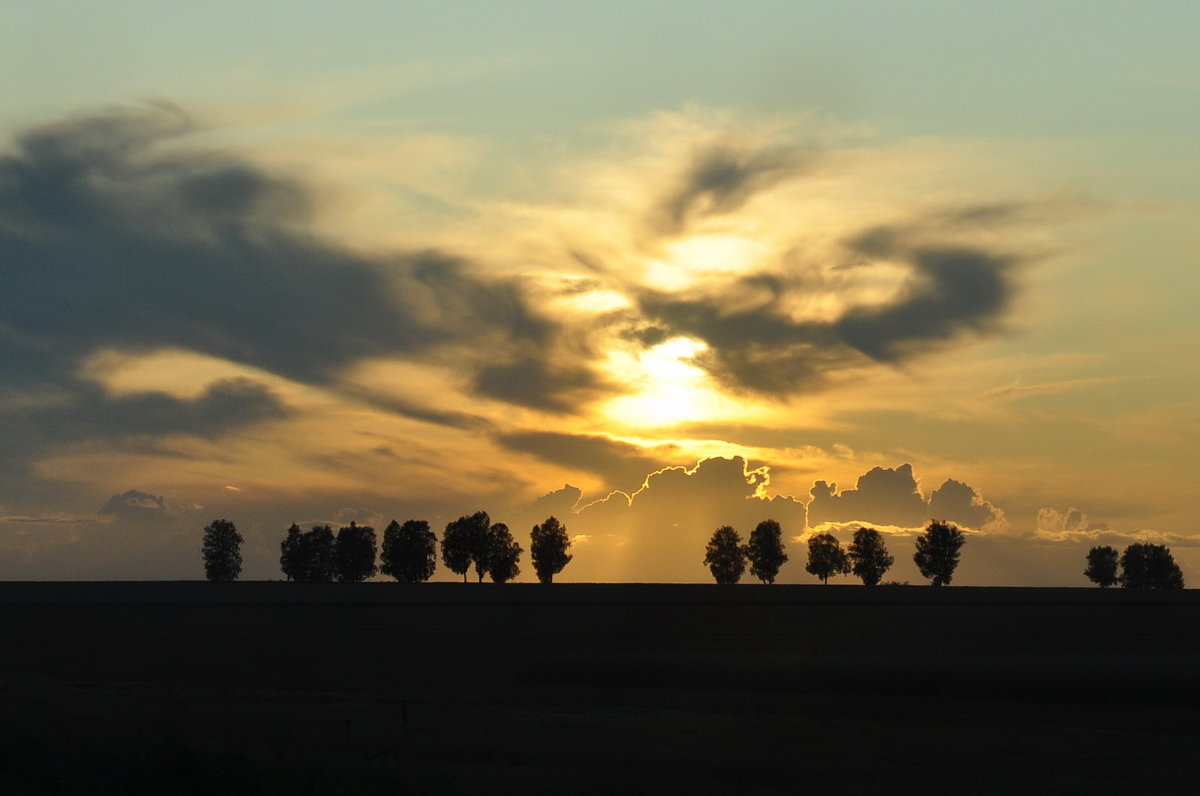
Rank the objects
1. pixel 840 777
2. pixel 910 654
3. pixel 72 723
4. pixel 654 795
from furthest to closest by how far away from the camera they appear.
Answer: pixel 910 654 → pixel 72 723 → pixel 840 777 → pixel 654 795

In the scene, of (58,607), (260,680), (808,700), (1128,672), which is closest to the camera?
(808,700)

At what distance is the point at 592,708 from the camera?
45906mm

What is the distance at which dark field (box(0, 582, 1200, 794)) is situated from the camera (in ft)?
96.4

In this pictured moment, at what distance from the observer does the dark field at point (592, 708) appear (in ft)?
96.4

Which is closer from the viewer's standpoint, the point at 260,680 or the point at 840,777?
the point at 840,777

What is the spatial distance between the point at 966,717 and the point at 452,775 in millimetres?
22481

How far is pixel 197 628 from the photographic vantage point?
101m

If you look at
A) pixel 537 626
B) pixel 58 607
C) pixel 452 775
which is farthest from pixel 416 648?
pixel 58 607

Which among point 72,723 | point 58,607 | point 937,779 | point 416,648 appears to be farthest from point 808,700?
point 58,607

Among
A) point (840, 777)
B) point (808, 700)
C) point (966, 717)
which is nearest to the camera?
point (840, 777)

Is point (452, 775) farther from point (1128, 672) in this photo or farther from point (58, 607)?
point (58, 607)

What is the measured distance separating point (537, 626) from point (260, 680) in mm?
51563

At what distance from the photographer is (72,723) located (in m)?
35.1

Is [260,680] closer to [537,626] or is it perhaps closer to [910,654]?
[910,654]
